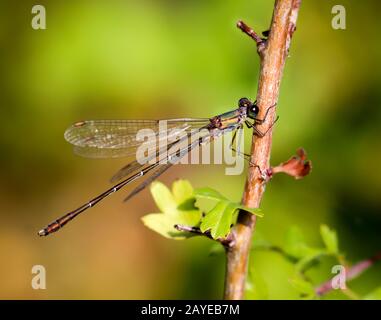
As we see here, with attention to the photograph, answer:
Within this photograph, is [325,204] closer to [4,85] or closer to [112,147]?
[112,147]

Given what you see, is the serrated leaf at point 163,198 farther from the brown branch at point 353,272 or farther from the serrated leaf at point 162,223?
the brown branch at point 353,272

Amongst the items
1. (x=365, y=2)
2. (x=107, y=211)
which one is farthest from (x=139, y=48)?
(x=365, y=2)

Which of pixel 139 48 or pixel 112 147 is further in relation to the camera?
pixel 139 48

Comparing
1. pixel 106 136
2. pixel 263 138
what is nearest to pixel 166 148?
pixel 106 136

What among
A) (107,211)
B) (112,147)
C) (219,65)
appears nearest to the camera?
(112,147)

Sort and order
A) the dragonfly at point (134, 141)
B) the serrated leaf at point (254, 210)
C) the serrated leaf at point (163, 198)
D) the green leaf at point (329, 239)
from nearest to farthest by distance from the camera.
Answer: the serrated leaf at point (254, 210) → the serrated leaf at point (163, 198) → the green leaf at point (329, 239) → the dragonfly at point (134, 141)

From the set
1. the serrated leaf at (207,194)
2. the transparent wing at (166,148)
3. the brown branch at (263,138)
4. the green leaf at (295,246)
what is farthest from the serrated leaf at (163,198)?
the transparent wing at (166,148)
